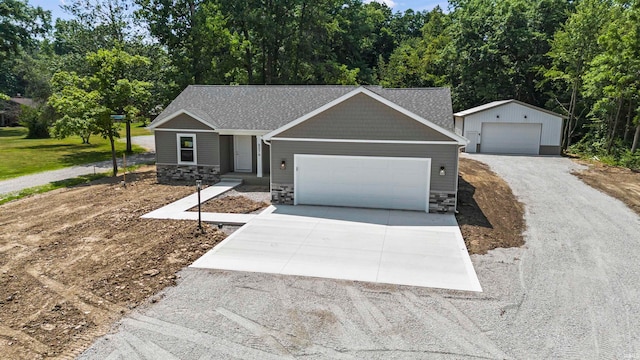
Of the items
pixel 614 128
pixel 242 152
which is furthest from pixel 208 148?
pixel 614 128

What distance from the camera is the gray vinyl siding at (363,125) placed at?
13.5 m

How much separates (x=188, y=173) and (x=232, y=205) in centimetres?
548

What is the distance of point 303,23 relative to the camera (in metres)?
33.0

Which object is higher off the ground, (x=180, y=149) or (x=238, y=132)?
(x=238, y=132)

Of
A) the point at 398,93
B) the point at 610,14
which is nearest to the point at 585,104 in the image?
the point at 610,14

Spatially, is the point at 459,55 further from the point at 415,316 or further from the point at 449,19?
the point at 415,316

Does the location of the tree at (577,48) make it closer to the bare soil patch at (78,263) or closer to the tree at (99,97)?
the tree at (99,97)

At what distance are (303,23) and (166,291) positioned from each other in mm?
28734

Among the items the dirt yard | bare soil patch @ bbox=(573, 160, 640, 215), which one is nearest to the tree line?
bare soil patch @ bbox=(573, 160, 640, 215)

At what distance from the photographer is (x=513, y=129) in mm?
27109

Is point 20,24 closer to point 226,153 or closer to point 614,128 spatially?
point 226,153

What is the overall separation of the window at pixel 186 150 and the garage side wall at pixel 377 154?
5.70m

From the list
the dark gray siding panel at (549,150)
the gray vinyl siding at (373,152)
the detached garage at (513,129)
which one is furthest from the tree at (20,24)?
the dark gray siding panel at (549,150)

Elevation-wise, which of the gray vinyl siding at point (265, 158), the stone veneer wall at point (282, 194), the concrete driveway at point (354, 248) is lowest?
the concrete driveway at point (354, 248)
